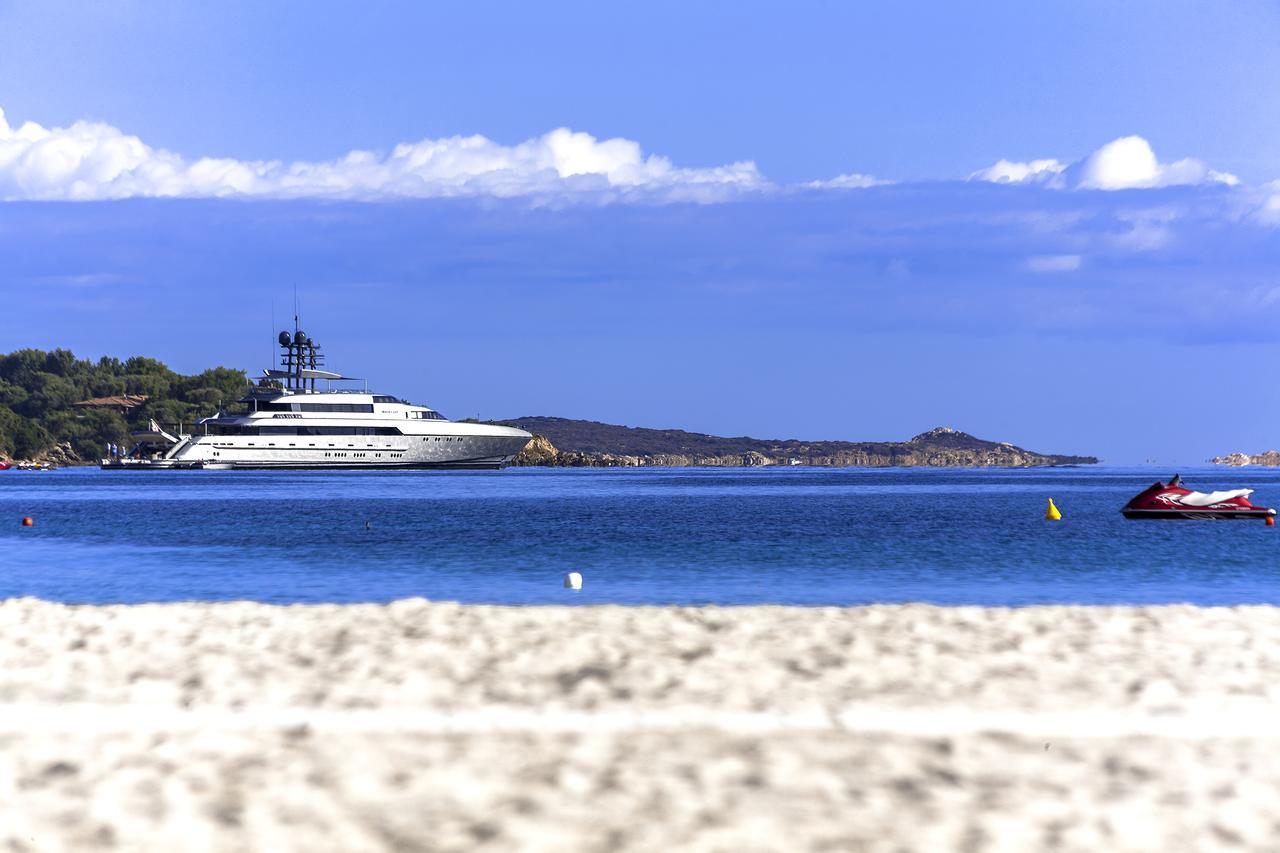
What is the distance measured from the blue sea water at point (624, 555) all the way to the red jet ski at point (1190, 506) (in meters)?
0.76

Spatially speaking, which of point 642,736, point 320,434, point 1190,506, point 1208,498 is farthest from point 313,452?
point 642,736

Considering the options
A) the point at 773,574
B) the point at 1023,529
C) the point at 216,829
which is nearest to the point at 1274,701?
the point at 216,829

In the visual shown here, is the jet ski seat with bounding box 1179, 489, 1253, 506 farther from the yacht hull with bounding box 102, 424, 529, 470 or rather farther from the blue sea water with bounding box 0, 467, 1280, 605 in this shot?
the yacht hull with bounding box 102, 424, 529, 470

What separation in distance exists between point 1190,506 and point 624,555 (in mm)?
28768

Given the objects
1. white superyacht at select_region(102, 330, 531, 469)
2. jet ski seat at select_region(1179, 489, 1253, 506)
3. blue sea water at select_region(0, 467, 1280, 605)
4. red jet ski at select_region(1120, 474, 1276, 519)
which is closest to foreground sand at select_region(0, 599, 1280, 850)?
blue sea water at select_region(0, 467, 1280, 605)

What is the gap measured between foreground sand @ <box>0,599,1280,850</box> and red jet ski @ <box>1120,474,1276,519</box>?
39787mm

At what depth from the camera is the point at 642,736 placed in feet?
26.7

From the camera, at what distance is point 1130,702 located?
30.2ft

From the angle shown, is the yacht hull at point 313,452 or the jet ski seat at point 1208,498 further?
the yacht hull at point 313,452

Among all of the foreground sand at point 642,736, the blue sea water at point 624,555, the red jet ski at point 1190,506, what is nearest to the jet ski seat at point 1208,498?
the red jet ski at point 1190,506

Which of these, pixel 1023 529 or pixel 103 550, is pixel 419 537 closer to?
pixel 103 550

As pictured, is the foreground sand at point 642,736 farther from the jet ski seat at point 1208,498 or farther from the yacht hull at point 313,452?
the yacht hull at point 313,452

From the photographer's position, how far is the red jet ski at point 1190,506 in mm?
48719

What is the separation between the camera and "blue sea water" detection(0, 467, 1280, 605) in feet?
80.3
